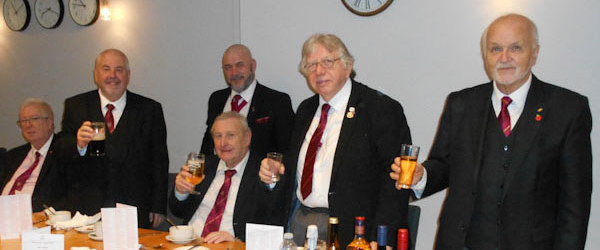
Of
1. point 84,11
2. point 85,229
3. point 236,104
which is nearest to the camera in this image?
point 85,229

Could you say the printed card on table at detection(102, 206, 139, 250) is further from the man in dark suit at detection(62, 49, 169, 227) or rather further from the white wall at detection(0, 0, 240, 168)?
the white wall at detection(0, 0, 240, 168)

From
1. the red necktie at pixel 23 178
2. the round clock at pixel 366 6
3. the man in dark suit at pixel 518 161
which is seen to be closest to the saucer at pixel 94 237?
the man in dark suit at pixel 518 161

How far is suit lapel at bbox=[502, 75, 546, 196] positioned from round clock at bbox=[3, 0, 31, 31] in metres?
6.22

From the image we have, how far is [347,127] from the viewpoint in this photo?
9.00ft

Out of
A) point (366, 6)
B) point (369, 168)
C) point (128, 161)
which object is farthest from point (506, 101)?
point (128, 161)

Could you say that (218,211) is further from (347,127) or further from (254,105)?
(254,105)

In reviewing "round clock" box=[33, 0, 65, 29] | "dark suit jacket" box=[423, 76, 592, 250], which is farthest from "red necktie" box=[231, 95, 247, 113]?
"round clock" box=[33, 0, 65, 29]

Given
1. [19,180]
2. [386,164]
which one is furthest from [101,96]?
[386,164]

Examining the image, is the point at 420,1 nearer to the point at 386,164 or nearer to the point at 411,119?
the point at 411,119

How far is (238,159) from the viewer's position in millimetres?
3275

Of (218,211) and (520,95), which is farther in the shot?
(218,211)

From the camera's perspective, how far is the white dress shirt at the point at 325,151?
2725 millimetres

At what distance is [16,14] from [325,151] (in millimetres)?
5633

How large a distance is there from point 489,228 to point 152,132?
2411 millimetres
